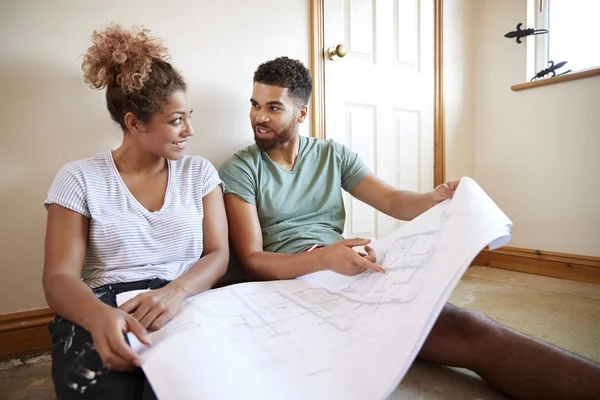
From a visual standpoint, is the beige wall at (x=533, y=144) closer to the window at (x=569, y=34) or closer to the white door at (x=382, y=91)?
the window at (x=569, y=34)

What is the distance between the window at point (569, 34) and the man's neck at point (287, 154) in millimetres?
1360

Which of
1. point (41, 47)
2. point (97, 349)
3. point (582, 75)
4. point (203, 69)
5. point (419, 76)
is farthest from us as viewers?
point (419, 76)

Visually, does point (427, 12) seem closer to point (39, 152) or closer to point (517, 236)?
point (517, 236)

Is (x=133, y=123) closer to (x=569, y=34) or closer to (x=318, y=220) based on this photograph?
(x=318, y=220)

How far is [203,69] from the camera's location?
1202 mm

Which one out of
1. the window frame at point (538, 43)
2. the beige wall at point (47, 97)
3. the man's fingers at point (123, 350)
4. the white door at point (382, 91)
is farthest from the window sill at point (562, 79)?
the man's fingers at point (123, 350)

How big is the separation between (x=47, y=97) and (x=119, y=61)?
30 cm

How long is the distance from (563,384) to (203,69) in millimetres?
1157

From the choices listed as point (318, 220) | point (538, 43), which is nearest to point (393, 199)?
point (318, 220)

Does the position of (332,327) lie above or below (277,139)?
below

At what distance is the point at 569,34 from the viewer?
1797 mm

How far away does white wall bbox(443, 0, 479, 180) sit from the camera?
1901mm

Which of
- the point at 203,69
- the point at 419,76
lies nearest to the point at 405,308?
the point at 203,69

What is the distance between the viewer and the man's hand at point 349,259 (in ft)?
2.50
